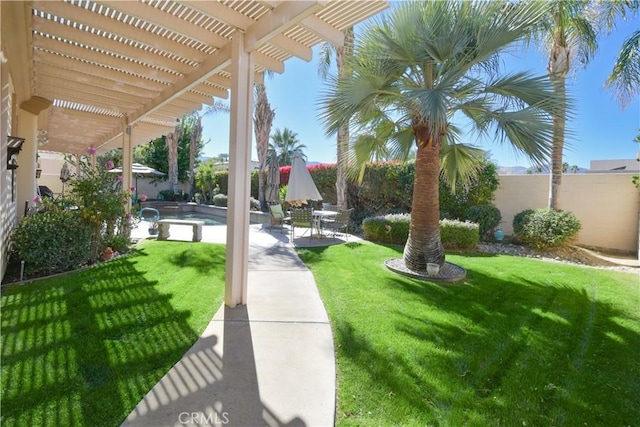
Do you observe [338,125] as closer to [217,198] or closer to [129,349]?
[129,349]

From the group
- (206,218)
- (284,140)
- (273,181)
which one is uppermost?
(284,140)

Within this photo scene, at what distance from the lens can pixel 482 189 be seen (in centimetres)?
1025

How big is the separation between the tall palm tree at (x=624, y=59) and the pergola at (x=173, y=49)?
8737 millimetres

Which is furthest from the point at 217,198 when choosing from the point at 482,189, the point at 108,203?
the point at 482,189

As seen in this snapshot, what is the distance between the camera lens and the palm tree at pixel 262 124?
16.4m

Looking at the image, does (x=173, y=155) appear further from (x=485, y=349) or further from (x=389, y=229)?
(x=485, y=349)

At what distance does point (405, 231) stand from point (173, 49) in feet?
22.4

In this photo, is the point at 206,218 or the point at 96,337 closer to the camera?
the point at 96,337

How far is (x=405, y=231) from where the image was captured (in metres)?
8.96

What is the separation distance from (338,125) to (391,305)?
9.89 feet

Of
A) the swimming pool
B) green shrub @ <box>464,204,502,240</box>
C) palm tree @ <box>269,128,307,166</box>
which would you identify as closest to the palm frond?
green shrub @ <box>464,204,502,240</box>

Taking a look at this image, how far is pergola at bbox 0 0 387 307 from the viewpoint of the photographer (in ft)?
11.9

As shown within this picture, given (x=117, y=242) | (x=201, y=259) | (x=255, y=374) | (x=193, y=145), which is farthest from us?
(x=193, y=145)

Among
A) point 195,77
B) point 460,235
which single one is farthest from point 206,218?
point 460,235
